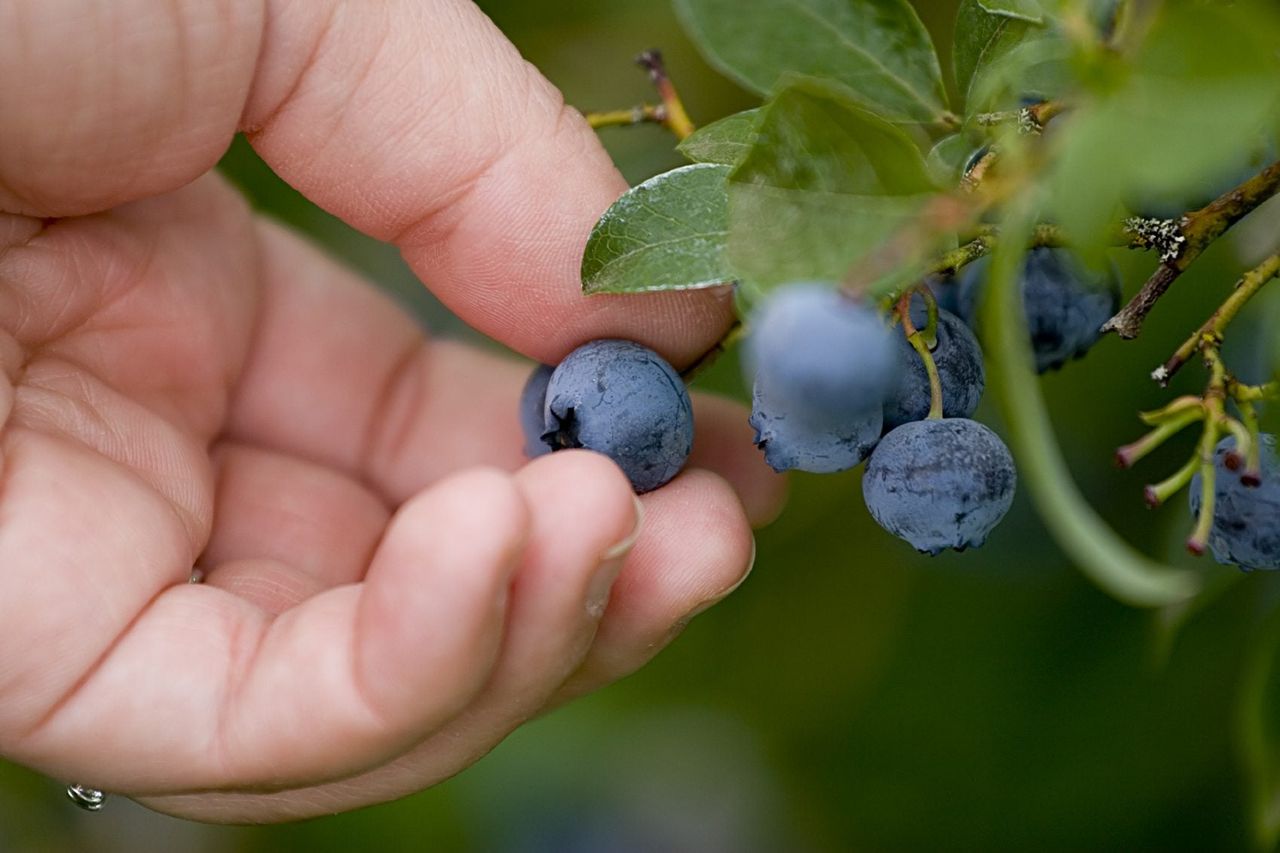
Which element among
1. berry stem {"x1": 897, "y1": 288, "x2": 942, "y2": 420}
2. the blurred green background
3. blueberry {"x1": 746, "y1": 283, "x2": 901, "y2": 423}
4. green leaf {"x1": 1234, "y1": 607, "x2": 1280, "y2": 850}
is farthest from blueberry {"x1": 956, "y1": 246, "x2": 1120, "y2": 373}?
the blurred green background

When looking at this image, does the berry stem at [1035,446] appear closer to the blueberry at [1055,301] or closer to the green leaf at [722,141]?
the green leaf at [722,141]

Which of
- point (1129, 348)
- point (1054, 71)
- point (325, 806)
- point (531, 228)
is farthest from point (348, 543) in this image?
point (1129, 348)

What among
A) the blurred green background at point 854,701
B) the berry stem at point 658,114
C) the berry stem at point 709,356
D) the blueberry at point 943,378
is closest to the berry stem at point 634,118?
the berry stem at point 658,114

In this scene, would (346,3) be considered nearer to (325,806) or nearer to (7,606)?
(7,606)

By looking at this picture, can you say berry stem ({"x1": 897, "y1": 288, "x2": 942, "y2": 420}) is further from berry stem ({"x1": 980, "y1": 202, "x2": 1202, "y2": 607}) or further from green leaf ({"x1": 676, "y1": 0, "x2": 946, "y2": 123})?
berry stem ({"x1": 980, "y1": 202, "x2": 1202, "y2": 607})

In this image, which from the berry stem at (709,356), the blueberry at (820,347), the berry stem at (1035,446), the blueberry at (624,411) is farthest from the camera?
the berry stem at (709,356)
